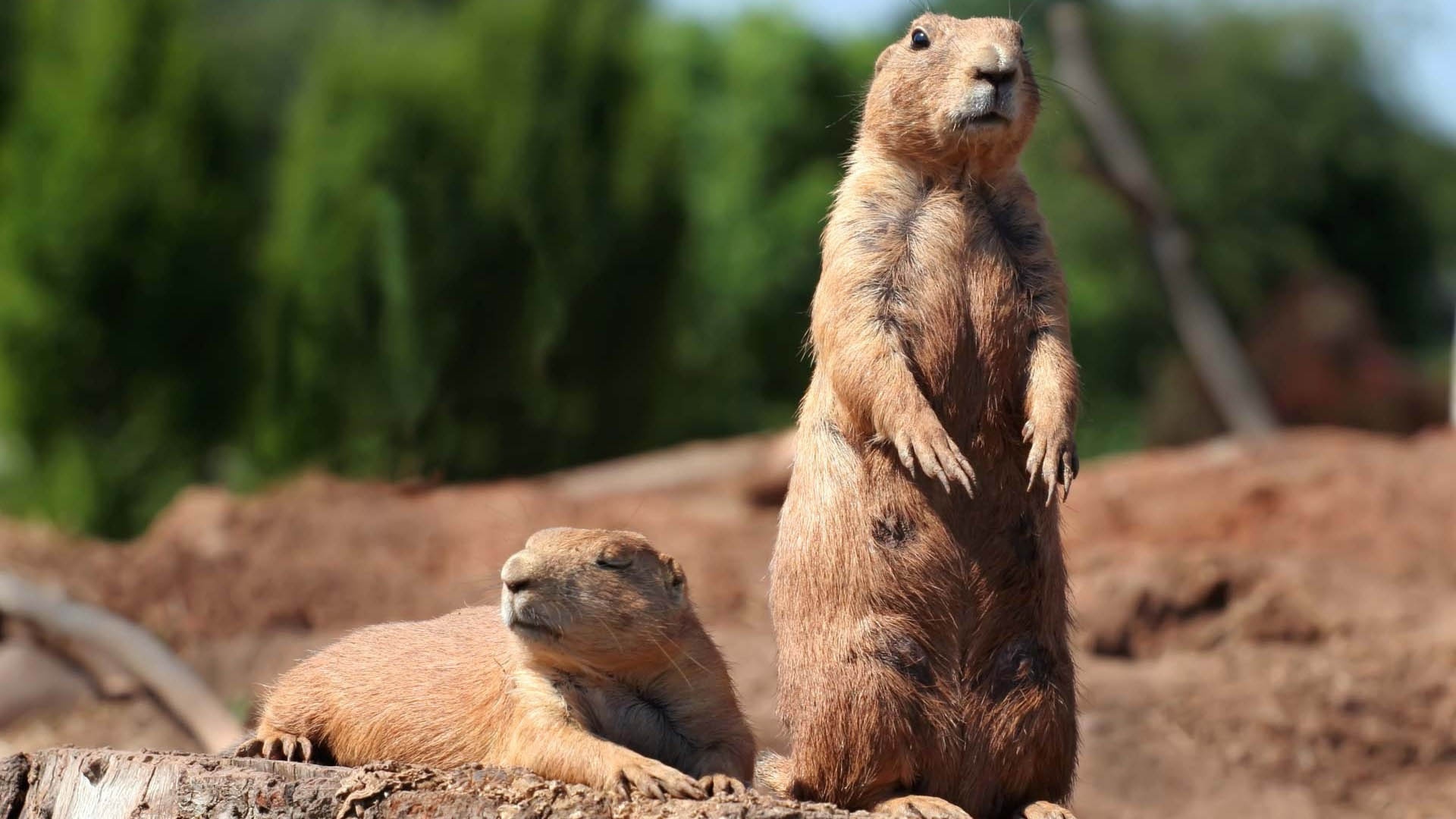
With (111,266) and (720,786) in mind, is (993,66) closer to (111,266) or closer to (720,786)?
(720,786)

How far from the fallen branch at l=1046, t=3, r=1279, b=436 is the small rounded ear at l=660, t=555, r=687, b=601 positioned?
48.9ft

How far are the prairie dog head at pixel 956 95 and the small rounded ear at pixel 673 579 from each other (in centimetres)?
141

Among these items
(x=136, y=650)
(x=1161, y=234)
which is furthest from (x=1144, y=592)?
(x=1161, y=234)

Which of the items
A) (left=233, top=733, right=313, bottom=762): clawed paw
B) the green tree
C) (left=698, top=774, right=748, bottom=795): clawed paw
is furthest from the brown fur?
the green tree

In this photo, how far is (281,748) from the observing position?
15.7ft

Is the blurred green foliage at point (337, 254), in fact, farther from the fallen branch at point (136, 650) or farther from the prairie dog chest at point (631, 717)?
the prairie dog chest at point (631, 717)

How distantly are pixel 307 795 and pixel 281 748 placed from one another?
0.68m

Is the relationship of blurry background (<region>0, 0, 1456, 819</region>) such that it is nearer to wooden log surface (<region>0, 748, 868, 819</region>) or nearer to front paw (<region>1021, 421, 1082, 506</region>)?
front paw (<region>1021, 421, 1082, 506</region>)

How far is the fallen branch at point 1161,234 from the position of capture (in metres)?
19.1

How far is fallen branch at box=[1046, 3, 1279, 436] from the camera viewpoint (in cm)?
1912

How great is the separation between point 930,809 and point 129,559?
8.28 metres

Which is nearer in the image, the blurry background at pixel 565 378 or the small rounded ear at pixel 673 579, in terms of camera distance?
the small rounded ear at pixel 673 579

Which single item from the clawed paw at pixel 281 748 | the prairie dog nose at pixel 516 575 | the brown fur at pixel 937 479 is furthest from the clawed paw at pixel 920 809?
the clawed paw at pixel 281 748

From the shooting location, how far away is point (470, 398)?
51.1 feet
